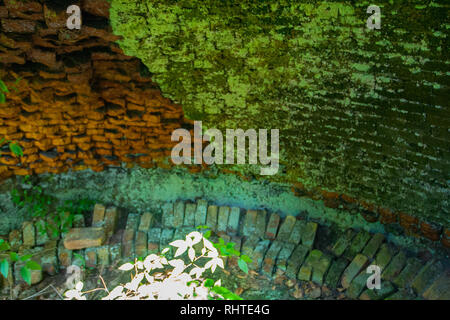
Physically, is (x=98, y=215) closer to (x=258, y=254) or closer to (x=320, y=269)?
(x=258, y=254)

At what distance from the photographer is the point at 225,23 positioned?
289cm

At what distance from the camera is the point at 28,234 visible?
3553 millimetres

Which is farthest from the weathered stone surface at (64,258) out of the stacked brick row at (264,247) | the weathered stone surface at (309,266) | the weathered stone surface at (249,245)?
the weathered stone surface at (309,266)

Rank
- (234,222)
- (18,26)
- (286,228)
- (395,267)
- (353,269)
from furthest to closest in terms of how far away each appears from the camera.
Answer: (234,222) < (286,228) < (353,269) < (395,267) < (18,26)

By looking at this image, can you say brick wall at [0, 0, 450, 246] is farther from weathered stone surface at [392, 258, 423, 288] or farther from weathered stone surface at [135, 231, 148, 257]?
weathered stone surface at [135, 231, 148, 257]

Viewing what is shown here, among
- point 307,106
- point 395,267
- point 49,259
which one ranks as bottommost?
point 49,259

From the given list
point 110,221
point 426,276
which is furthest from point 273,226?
point 110,221

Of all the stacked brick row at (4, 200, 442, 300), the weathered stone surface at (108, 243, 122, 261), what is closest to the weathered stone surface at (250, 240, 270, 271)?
the stacked brick row at (4, 200, 442, 300)

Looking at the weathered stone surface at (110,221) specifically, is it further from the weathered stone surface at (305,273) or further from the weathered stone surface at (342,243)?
the weathered stone surface at (342,243)

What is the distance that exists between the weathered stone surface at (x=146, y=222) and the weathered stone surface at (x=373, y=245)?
183 cm

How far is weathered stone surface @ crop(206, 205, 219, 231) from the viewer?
358cm

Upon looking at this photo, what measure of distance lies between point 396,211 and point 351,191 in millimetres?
360

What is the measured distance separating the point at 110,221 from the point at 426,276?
102 inches

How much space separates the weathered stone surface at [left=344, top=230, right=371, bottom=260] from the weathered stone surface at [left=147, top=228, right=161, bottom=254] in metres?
1.58
